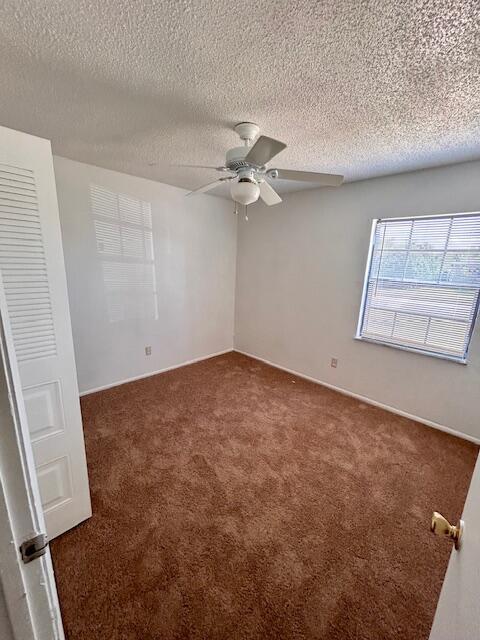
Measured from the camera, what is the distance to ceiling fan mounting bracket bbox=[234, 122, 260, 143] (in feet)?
5.42

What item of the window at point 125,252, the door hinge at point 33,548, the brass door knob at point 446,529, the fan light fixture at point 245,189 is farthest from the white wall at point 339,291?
the door hinge at point 33,548

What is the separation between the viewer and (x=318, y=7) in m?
0.91

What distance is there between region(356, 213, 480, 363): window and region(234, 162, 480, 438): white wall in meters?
0.09

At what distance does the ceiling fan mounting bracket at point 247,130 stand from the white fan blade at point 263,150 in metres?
0.36

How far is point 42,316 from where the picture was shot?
1179 mm

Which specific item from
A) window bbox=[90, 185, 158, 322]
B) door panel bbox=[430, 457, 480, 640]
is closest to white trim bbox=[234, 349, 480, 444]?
window bbox=[90, 185, 158, 322]

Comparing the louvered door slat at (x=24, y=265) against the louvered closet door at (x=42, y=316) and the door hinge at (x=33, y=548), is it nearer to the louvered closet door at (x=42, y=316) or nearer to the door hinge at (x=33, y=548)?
the louvered closet door at (x=42, y=316)

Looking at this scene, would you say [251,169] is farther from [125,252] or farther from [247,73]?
[125,252]

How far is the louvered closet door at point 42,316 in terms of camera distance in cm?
105

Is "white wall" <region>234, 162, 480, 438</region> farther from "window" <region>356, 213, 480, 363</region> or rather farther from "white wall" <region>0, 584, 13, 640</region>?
"white wall" <region>0, 584, 13, 640</region>

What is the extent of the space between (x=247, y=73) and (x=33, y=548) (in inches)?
71.1

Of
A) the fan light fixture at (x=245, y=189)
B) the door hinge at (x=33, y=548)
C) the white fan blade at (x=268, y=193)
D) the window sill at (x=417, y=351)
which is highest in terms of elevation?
the white fan blade at (x=268, y=193)

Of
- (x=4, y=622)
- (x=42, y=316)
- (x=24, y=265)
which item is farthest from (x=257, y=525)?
(x=24, y=265)

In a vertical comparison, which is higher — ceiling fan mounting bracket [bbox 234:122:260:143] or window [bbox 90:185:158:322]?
ceiling fan mounting bracket [bbox 234:122:260:143]
